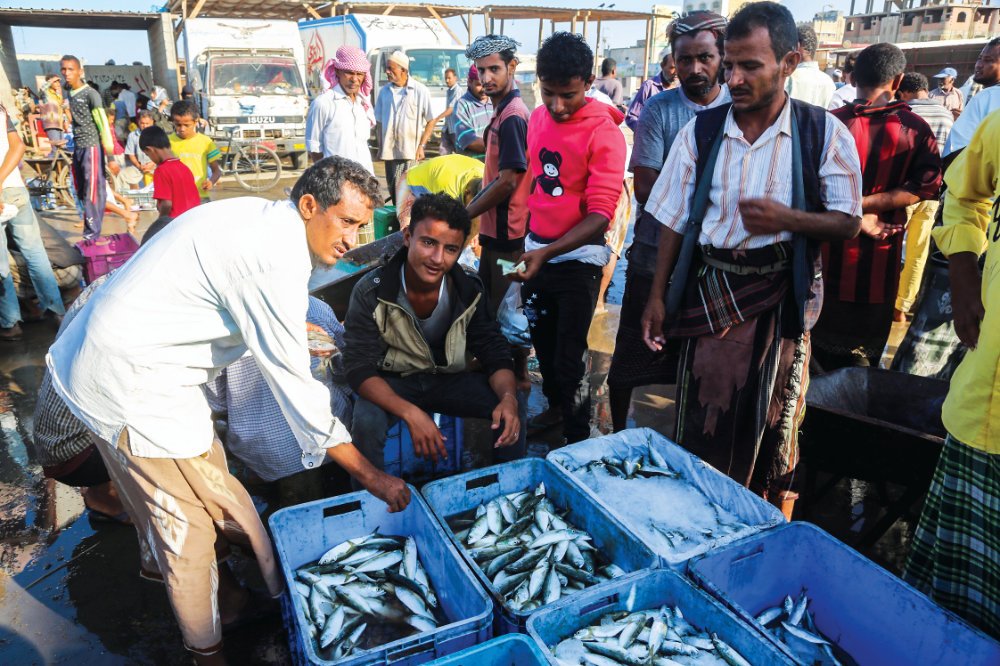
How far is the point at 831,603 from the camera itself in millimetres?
2326

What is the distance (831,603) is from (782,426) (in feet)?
2.50

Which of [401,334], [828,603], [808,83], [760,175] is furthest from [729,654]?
[808,83]

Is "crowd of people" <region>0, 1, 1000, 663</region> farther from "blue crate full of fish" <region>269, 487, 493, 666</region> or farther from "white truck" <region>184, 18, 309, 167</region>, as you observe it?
"white truck" <region>184, 18, 309, 167</region>

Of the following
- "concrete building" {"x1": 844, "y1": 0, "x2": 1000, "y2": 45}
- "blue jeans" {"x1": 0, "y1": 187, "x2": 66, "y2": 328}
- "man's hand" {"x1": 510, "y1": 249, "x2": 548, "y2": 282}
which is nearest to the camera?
"man's hand" {"x1": 510, "y1": 249, "x2": 548, "y2": 282}

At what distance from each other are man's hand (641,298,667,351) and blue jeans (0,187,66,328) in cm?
531

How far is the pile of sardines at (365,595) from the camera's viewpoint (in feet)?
7.38

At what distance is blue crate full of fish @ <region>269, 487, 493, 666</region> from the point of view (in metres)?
2.06

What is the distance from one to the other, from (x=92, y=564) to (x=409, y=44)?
1672 cm

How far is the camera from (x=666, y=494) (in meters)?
2.87

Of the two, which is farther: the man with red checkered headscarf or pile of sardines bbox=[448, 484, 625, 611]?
the man with red checkered headscarf

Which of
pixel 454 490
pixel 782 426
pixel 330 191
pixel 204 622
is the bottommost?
pixel 204 622

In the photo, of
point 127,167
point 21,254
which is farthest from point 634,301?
Answer: point 127,167

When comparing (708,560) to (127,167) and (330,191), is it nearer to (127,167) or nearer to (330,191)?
(330,191)

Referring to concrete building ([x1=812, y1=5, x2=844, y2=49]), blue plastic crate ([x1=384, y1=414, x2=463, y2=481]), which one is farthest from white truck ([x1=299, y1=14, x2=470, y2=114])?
A: concrete building ([x1=812, y1=5, x2=844, y2=49])
